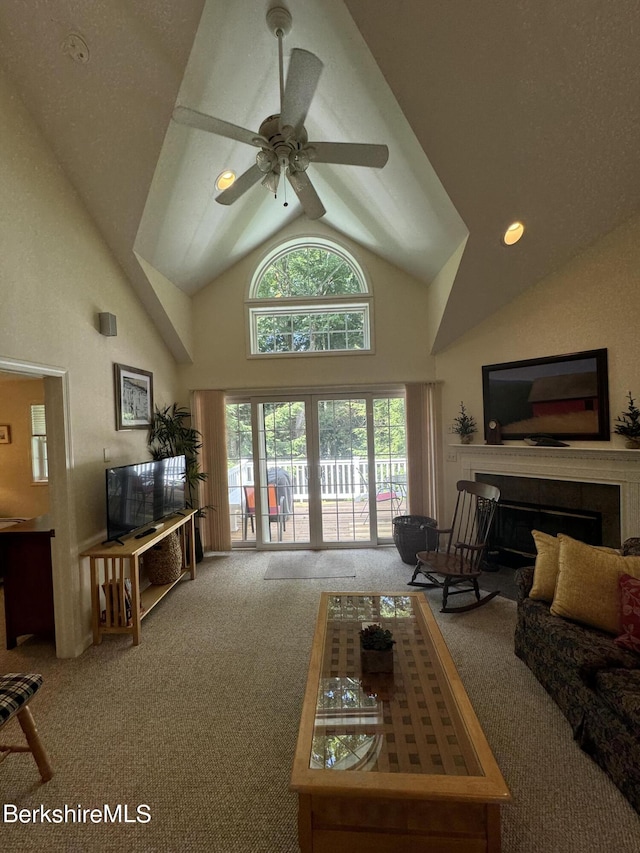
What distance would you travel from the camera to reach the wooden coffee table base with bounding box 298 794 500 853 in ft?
3.95

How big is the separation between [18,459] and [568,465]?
6127mm

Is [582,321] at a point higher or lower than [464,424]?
higher

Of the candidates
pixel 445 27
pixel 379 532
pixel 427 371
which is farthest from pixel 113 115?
pixel 379 532

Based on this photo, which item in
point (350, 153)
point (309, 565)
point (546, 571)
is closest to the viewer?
point (350, 153)

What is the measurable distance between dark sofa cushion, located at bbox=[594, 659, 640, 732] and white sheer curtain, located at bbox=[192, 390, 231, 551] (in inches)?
154

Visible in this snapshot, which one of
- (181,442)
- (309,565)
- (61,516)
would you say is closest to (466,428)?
(309,565)

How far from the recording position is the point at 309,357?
467 centimetres

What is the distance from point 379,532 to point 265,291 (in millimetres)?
3467

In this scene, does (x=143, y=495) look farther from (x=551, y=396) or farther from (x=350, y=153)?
(x=551, y=396)

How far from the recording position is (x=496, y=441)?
4.04 m

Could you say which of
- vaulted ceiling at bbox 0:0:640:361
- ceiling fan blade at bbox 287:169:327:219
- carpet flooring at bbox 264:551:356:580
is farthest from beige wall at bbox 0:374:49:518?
ceiling fan blade at bbox 287:169:327:219

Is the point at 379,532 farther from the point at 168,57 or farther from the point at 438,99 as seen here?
the point at 168,57

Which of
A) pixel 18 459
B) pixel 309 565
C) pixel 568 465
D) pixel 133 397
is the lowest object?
pixel 309 565

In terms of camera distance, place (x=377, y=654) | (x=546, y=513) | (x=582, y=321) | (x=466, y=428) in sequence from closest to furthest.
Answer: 1. (x=377, y=654)
2. (x=582, y=321)
3. (x=546, y=513)
4. (x=466, y=428)
